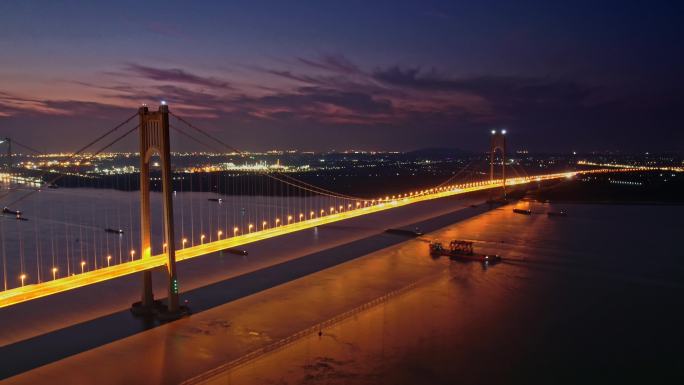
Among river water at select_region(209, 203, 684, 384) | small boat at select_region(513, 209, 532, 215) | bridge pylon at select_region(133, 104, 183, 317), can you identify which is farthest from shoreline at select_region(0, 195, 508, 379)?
small boat at select_region(513, 209, 532, 215)

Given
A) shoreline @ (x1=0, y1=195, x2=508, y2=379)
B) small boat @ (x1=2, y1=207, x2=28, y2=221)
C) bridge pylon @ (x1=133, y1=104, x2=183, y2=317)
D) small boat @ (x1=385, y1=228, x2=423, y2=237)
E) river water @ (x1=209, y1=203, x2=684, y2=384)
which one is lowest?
river water @ (x1=209, y1=203, x2=684, y2=384)

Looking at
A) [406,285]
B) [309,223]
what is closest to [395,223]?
[309,223]

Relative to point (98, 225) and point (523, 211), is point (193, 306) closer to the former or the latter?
point (98, 225)

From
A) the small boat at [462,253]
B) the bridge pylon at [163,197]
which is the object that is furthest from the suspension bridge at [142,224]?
the small boat at [462,253]

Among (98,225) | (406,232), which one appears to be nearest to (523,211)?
(406,232)

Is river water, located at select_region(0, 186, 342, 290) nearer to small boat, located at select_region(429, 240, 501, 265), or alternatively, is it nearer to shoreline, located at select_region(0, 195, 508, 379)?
shoreline, located at select_region(0, 195, 508, 379)
